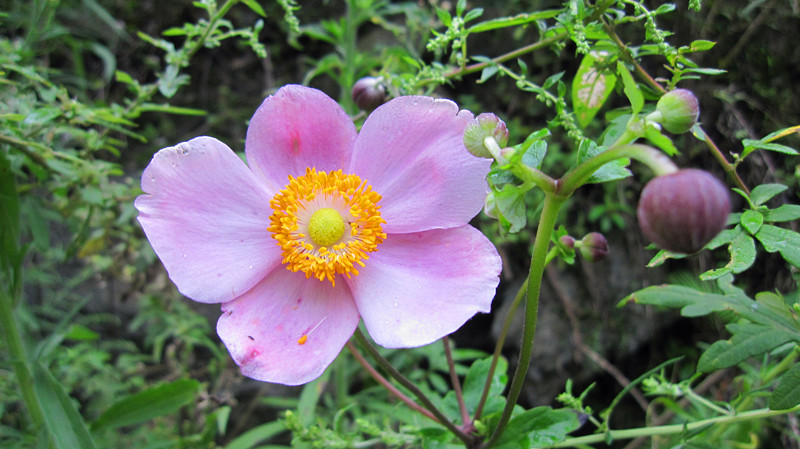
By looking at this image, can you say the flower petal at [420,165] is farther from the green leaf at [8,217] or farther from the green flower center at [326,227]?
the green leaf at [8,217]

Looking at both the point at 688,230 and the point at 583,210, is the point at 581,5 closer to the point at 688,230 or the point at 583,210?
the point at 688,230

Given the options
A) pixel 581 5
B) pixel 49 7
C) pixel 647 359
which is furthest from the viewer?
pixel 647 359

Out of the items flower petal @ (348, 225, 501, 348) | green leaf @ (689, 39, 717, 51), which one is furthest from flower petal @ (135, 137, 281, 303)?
green leaf @ (689, 39, 717, 51)

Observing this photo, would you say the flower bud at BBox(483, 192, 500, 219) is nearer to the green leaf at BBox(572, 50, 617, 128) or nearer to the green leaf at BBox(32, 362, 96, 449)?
the green leaf at BBox(572, 50, 617, 128)

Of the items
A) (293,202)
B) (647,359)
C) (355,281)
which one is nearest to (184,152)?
(293,202)

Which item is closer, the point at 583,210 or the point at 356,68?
the point at 356,68

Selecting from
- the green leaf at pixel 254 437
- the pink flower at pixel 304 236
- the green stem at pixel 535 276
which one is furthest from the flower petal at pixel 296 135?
the green leaf at pixel 254 437

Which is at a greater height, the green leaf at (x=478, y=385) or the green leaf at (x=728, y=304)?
the green leaf at (x=728, y=304)
